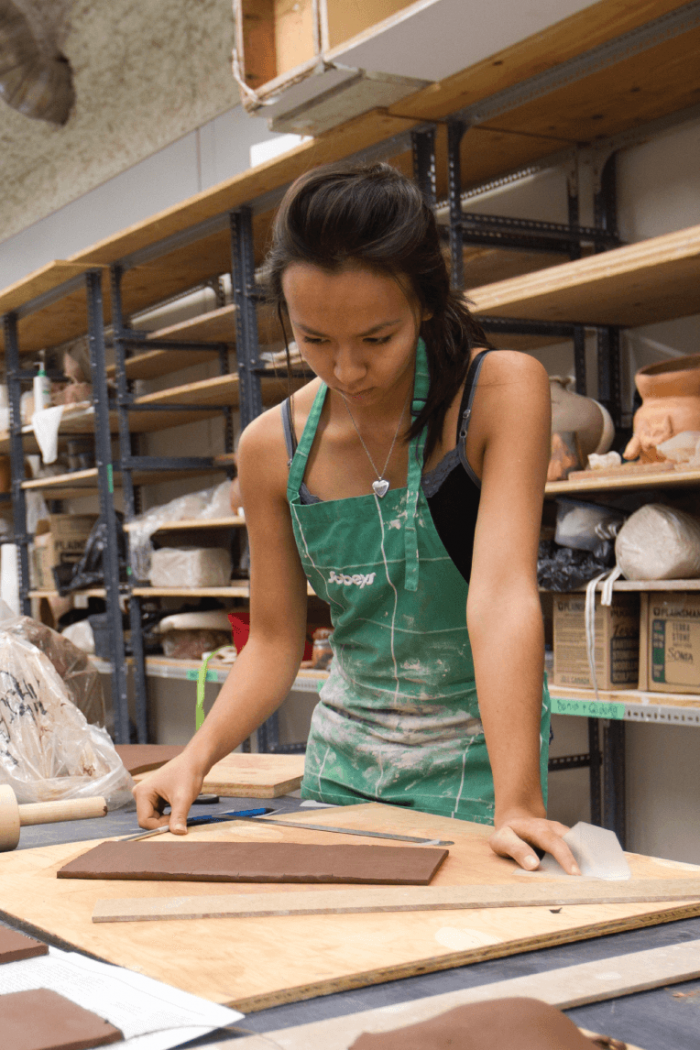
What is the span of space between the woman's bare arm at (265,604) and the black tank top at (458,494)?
231 millimetres

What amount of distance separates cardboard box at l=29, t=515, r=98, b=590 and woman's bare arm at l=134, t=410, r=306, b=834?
4.25 meters

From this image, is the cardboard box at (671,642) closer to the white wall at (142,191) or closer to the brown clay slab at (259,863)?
the brown clay slab at (259,863)

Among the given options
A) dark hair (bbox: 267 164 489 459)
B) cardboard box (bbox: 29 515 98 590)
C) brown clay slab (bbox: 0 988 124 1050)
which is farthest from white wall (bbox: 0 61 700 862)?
cardboard box (bbox: 29 515 98 590)

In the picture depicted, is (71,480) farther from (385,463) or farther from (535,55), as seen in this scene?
(385,463)

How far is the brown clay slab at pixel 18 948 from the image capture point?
33.0 inches

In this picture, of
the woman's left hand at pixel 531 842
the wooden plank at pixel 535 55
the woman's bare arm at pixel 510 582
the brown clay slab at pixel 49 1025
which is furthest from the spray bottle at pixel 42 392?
the brown clay slab at pixel 49 1025

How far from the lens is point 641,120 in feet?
10.7

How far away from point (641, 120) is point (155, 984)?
315 cm

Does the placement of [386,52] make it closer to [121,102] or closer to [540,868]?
[540,868]

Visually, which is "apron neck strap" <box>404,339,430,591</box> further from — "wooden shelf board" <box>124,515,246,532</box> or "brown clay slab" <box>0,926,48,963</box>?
"wooden shelf board" <box>124,515,246,532</box>

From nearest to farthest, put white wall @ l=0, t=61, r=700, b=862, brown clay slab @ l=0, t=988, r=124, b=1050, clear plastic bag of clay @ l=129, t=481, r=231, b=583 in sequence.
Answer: brown clay slab @ l=0, t=988, r=124, b=1050 < white wall @ l=0, t=61, r=700, b=862 < clear plastic bag of clay @ l=129, t=481, r=231, b=583

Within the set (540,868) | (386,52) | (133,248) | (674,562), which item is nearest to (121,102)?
(133,248)

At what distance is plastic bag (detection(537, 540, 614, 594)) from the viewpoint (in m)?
2.83

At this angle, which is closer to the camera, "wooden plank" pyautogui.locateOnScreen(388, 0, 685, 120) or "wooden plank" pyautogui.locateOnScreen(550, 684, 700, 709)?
"wooden plank" pyautogui.locateOnScreen(388, 0, 685, 120)
